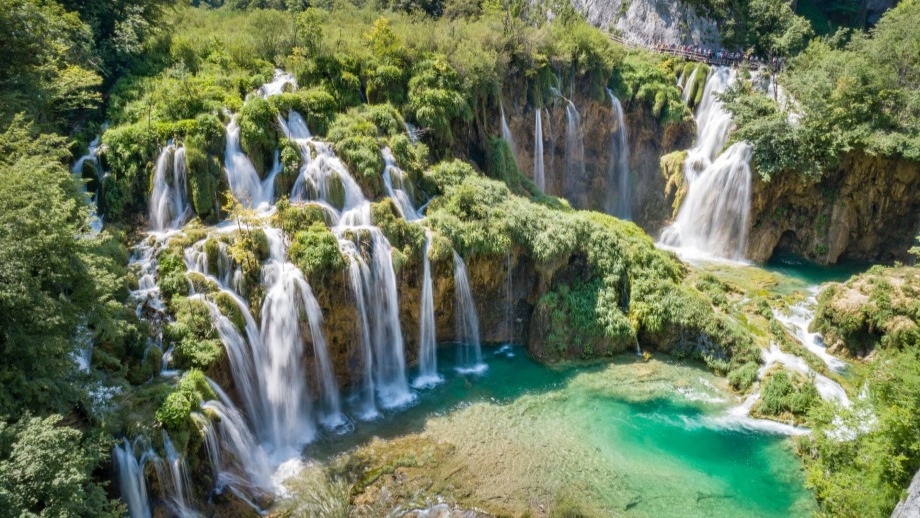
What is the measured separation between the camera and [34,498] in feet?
24.0

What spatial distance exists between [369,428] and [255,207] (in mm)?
7726

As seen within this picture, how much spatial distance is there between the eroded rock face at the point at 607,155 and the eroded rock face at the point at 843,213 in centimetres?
495

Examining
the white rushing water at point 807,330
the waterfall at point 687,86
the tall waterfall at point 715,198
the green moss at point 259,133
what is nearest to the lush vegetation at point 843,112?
the tall waterfall at point 715,198

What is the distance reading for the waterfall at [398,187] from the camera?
17875 millimetres

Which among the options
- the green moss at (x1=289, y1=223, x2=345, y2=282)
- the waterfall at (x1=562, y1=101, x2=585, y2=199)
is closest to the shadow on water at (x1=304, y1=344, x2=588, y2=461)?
the green moss at (x1=289, y1=223, x2=345, y2=282)

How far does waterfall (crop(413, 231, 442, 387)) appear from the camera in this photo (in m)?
16.7

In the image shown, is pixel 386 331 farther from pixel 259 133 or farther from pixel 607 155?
pixel 607 155

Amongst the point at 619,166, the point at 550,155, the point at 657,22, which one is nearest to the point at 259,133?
the point at 550,155

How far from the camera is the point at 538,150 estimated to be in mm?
27000

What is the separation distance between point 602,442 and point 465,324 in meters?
6.00

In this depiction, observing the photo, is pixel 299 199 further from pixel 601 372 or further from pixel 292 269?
pixel 601 372

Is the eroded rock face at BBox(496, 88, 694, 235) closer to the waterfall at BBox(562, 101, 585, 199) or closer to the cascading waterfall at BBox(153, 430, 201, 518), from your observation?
the waterfall at BBox(562, 101, 585, 199)

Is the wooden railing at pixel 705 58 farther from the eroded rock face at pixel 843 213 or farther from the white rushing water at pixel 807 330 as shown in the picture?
the white rushing water at pixel 807 330

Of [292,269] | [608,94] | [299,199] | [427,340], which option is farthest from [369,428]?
[608,94]
